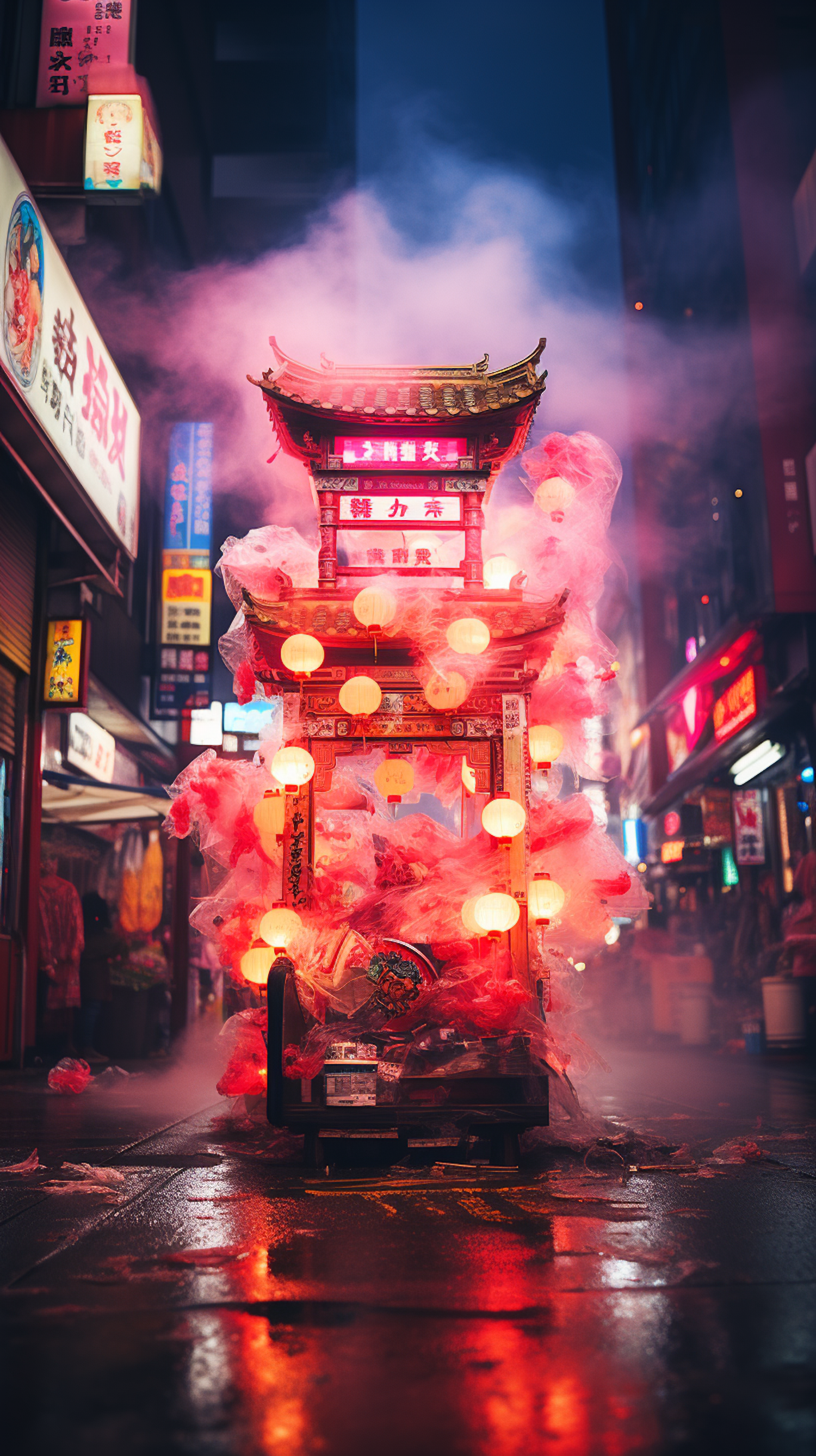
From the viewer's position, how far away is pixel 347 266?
134 ft

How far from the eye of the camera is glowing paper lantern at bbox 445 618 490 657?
8086mm

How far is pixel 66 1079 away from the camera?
35.8 ft

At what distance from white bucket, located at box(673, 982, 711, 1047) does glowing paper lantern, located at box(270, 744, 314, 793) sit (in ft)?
45.8

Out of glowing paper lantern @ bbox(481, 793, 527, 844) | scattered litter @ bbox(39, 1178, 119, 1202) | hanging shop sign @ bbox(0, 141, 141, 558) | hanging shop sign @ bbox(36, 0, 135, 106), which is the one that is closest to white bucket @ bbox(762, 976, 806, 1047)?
glowing paper lantern @ bbox(481, 793, 527, 844)

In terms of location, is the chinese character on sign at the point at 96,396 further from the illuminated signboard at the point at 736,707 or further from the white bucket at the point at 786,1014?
the white bucket at the point at 786,1014

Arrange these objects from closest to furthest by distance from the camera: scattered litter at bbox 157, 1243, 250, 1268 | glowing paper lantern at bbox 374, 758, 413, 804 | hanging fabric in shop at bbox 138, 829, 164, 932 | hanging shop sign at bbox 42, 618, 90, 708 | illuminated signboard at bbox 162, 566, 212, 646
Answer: scattered litter at bbox 157, 1243, 250, 1268 → glowing paper lantern at bbox 374, 758, 413, 804 → hanging shop sign at bbox 42, 618, 90, 708 → illuminated signboard at bbox 162, 566, 212, 646 → hanging fabric in shop at bbox 138, 829, 164, 932

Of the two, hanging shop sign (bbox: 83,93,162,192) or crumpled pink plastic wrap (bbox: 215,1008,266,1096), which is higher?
hanging shop sign (bbox: 83,93,162,192)

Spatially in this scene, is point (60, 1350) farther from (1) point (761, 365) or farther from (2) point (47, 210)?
(1) point (761, 365)

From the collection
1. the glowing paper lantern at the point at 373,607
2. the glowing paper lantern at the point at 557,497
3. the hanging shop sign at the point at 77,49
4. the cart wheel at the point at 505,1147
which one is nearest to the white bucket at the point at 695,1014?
the glowing paper lantern at the point at 557,497

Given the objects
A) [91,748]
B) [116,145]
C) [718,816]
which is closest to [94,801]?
[91,748]

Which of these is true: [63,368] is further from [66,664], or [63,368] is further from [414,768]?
[414,768]

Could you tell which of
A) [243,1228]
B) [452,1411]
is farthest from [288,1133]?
[452,1411]

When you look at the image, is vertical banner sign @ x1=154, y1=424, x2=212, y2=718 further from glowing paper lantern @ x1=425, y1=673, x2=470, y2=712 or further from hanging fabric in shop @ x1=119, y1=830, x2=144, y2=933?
glowing paper lantern @ x1=425, y1=673, x2=470, y2=712

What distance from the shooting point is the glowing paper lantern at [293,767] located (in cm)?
809
